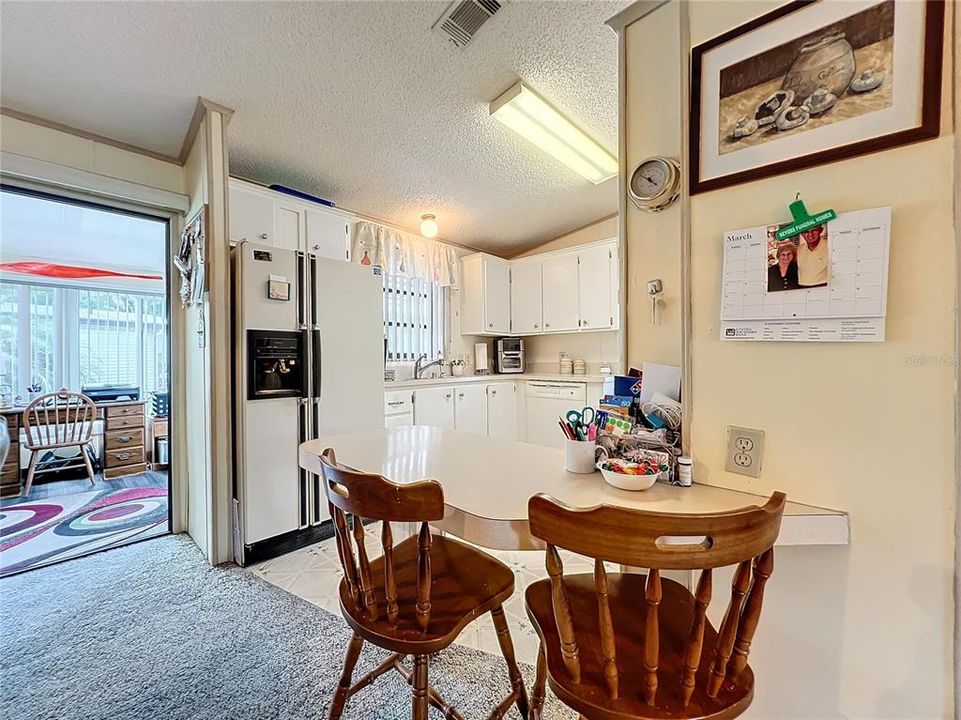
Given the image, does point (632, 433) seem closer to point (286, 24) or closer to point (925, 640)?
point (925, 640)

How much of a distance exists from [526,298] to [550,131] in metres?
2.20

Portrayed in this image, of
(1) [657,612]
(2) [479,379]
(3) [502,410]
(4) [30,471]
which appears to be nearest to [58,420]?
(4) [30,471]

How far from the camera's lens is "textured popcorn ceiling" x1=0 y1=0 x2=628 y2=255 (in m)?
1.76

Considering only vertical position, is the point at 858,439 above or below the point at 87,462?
above

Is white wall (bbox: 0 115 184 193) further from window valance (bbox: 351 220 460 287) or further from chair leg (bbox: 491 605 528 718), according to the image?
chair leg (bbox: 491 605 528 718)

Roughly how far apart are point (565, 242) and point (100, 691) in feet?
15.5

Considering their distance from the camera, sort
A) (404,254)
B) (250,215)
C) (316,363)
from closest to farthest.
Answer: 1. (316,363)
2. (250,215)
3. (404,254)

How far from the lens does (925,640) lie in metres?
0.85

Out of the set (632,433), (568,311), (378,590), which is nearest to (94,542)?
(378,590)

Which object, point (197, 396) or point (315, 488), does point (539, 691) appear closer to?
point (315, 488)

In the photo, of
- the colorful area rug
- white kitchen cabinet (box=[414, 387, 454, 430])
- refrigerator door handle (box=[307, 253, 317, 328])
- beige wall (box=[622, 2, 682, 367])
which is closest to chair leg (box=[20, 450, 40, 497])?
the colorful area rug

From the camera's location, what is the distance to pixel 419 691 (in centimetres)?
103

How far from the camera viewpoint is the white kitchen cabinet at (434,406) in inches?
144

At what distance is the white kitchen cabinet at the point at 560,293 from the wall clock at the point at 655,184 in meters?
3.06
